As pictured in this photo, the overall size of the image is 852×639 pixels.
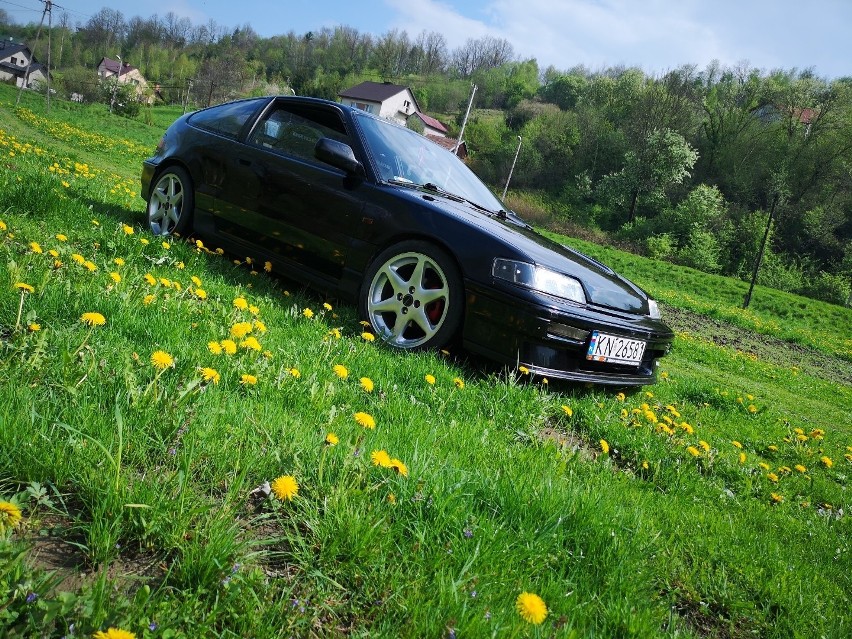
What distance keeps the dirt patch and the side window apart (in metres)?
8.97

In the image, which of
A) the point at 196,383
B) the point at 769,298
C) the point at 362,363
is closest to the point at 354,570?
the point at 196,383

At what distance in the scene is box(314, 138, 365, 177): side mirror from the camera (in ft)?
12.0

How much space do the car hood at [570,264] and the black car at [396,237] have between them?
0.02m

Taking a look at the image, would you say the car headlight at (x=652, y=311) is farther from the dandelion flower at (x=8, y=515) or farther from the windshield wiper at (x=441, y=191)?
the dandelion flower at (x=8, y=515)

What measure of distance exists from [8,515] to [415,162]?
11.9ft

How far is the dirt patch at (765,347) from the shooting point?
38.3ft

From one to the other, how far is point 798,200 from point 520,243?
51485 millimetres

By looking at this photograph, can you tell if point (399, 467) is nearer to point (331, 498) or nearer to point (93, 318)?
point (331, 498)

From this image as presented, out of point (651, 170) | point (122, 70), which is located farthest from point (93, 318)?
point (122, 70)

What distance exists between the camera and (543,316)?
3.04m

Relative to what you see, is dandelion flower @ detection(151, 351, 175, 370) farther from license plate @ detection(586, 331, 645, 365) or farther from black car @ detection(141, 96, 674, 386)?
license plate @ detection(586, 331, 645, 365)

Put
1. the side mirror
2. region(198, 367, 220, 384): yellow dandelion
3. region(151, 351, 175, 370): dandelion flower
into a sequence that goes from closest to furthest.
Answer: region(151, 351, 175, 370): dandelion flower, region(198, 367, 220, 384): yellow dandelion, the side mirror

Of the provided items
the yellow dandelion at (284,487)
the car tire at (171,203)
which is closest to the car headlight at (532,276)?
the yellow dandelion at (284,487)

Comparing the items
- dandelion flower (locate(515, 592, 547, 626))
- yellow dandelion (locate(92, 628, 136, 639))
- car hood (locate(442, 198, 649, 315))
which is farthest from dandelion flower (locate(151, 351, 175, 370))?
car hood (locate(442, 198, 649, 315))
